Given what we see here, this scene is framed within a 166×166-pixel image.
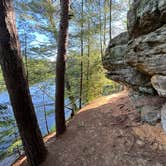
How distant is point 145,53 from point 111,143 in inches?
87.3

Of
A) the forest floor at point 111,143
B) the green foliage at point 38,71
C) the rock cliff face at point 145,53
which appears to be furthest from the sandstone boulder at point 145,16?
the green foliage at point 38,71

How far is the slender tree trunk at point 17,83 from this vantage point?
2816 mm

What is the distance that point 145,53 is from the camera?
9.91 feet

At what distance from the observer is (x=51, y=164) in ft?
11.7

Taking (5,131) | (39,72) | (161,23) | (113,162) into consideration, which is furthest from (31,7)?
(113,162)

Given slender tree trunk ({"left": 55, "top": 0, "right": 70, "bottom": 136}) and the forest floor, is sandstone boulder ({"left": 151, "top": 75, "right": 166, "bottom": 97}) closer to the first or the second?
the forest floor

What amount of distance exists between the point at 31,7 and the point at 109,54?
164 inches

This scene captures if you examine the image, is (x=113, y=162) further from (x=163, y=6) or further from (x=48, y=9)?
(x=48, y=9)

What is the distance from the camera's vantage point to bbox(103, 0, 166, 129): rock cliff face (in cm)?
266

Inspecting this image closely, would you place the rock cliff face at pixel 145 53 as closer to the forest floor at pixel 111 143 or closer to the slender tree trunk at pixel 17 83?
the forest floor at pixel 111 143

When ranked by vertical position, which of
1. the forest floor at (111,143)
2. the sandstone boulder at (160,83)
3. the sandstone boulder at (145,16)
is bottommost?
the forest floor at (111,143)

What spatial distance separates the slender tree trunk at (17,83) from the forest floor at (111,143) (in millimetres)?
550

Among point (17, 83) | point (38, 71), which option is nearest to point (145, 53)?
point (17, 83)

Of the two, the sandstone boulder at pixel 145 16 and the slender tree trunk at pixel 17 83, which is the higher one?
the sandstone boulder at pixel 145 16
